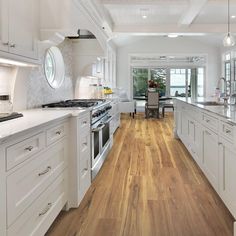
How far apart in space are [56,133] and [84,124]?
30.8 inches

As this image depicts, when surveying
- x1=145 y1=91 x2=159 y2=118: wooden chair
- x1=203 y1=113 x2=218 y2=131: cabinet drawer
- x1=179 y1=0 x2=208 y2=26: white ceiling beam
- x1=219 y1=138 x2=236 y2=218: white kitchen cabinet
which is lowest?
x1=219 y1=138 x2=236 y2=218: white kitchen cabinet

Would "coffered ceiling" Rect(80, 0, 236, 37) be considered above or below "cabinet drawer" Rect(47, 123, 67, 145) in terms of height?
above

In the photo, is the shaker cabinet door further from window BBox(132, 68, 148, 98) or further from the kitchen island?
window BBox(132, 68, 148, 98)

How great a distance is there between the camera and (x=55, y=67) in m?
4.36

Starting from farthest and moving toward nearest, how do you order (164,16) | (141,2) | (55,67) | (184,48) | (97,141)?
1. (184,48)
2. (164,16)
3. (141,2)
4. (55,67)
5. (97,141)

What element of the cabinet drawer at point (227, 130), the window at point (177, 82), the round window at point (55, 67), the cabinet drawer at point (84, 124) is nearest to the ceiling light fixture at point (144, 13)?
the round window at point (55, 67)

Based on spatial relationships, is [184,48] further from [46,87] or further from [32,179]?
[32,179]

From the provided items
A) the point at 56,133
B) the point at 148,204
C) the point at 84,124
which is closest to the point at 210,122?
the point at 148,204

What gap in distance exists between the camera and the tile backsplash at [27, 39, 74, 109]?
3.24 meters

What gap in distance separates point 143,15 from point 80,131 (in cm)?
511

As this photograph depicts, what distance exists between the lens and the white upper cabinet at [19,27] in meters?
2.01

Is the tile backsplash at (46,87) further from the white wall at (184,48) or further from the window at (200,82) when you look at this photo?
the window at (200,82)

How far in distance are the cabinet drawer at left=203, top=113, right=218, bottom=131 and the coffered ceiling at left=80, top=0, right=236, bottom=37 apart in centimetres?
288

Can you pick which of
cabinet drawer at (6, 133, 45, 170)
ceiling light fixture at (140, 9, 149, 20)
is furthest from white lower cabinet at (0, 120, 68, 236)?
ceiling light fixture at (140, 9, 149, 20)
